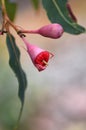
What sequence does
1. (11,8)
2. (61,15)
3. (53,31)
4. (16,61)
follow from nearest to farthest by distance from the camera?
(53,31) → (61,15) → (16,61) → (11,8)

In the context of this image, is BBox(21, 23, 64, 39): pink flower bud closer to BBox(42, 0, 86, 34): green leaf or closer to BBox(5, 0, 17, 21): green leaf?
BBox(42, 0, 86, 34): green leaf

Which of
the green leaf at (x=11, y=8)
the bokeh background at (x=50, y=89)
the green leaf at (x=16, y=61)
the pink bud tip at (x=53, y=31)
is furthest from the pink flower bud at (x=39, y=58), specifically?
the bokeh background at (x=50, y=89)

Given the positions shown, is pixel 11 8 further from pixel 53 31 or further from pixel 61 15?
pixel 53 31

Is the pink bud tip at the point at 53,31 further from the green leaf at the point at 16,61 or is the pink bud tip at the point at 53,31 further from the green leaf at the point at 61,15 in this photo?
the green leaf at the point at 16,61

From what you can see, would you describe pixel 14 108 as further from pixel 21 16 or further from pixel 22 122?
pixel 21 16

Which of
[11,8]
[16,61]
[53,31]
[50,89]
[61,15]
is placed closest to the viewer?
[53,31]

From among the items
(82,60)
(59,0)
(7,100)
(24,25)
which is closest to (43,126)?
(7,100)

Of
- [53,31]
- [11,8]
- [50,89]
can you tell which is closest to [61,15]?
[53,31]

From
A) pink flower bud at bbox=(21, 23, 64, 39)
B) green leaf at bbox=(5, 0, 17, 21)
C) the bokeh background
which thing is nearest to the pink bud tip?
pink flower bud at bbox=(21, 23, 64, 39)
